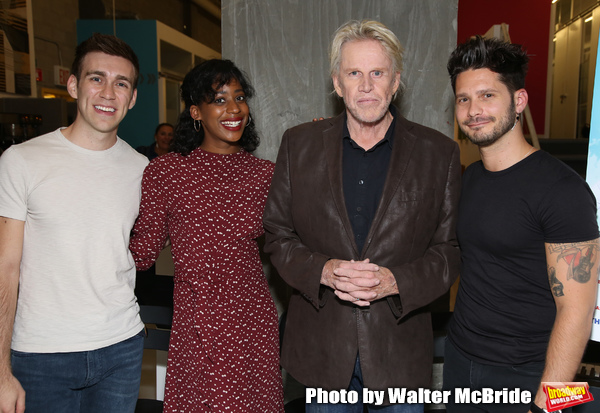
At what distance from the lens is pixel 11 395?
1630 millimetres

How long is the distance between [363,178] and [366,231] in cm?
20

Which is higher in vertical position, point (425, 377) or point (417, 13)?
point (417, 13)

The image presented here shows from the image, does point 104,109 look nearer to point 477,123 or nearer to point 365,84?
point 365,84

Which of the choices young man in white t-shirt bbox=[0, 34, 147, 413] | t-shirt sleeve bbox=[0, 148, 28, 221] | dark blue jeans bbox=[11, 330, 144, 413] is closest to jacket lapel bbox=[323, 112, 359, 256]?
young man in white t-shirt bbox=[0, 34, 147, 413]

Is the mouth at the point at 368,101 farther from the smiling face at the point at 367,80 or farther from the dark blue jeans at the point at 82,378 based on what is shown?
the dark blue jeans at the point at 82,378

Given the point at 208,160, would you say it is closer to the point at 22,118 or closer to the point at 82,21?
the point at 22,118

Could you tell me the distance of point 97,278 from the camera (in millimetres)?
1792

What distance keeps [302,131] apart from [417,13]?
1.11 m

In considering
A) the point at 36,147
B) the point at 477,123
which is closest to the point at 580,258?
the point at 477,123

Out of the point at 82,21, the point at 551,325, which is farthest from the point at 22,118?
the point at 551,325

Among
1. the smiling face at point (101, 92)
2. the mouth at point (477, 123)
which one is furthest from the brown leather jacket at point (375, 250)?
the smiling face at point (101, 92)

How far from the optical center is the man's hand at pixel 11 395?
162 cm

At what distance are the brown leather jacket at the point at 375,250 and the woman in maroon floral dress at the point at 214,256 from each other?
183 millimetres

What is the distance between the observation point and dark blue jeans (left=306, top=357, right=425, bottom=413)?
1803 mm
